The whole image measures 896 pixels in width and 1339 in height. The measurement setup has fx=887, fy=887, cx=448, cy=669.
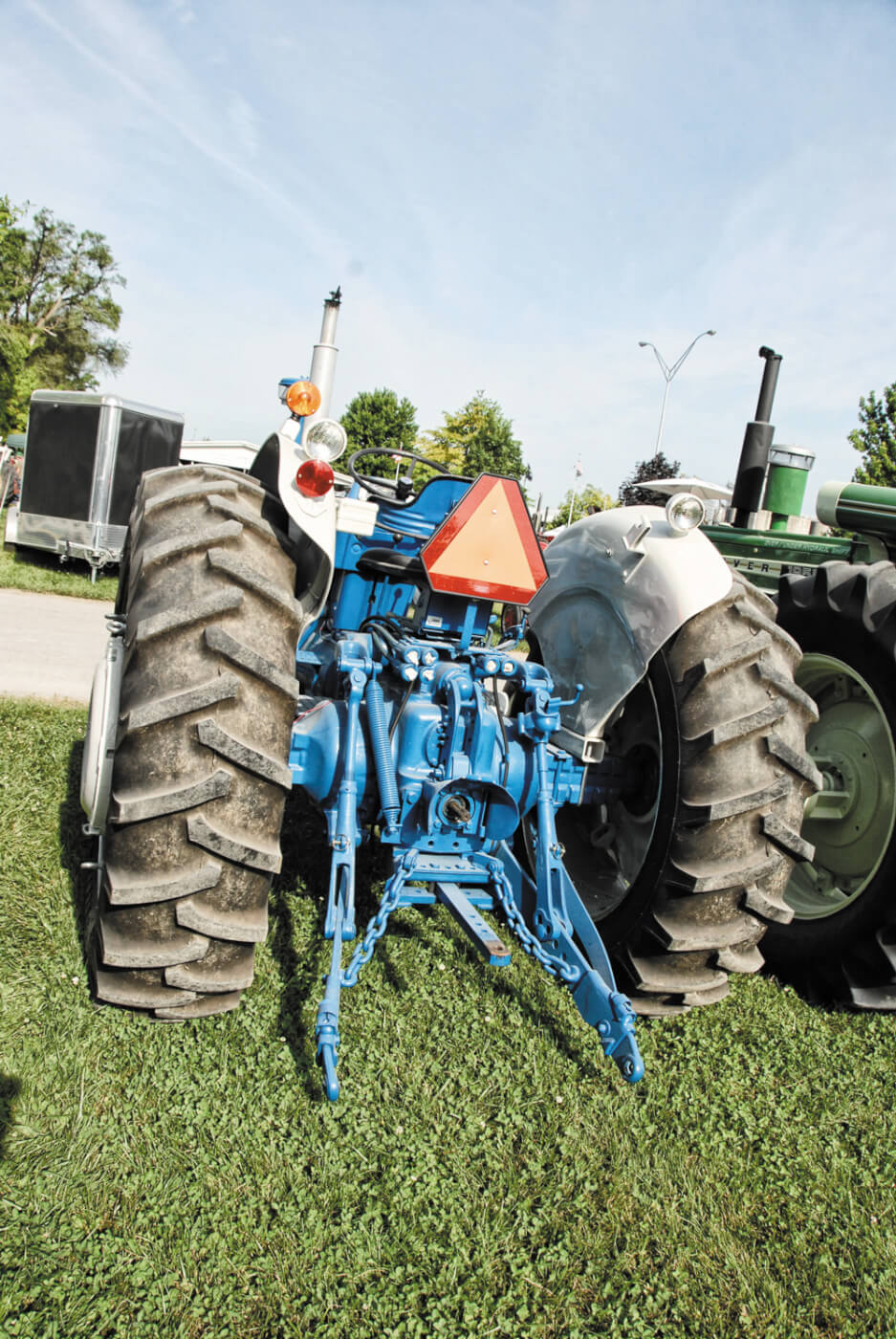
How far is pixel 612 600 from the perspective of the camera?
3.14 metres

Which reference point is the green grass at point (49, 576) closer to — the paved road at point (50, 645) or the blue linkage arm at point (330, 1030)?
the paved road at point (50, 645)

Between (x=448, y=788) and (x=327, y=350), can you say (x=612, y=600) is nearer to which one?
(x=448, y=788)

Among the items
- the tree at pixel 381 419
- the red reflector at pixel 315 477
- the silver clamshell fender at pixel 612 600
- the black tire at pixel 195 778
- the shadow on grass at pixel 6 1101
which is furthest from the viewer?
the tree at pixel 381 419

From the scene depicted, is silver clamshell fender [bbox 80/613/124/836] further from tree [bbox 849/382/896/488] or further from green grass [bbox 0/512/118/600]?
tree [bbox 849/382/896/488]

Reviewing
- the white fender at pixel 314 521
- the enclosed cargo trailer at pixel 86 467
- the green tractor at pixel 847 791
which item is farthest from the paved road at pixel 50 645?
the green tractor at pixel 847 791

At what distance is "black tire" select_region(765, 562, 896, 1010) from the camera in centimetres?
336

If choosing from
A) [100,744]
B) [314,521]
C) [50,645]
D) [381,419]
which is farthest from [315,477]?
[381,419]

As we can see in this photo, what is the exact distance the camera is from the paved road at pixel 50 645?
6.30 meters

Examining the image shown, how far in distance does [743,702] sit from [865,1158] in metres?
1.40

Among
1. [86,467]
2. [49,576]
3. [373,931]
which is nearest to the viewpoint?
[373,931]

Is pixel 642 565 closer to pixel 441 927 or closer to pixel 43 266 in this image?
pixel 441 927

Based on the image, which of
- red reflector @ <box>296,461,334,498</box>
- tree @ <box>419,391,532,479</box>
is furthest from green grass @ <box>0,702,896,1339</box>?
tree @ <box>419,391,532,479</box>

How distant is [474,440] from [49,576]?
1054 inches

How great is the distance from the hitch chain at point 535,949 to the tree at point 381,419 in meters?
44.7
